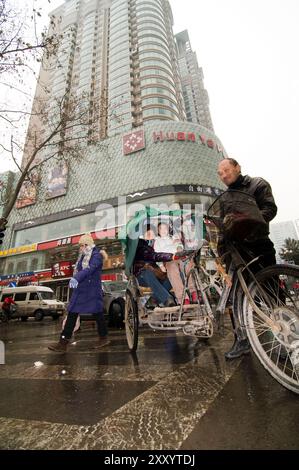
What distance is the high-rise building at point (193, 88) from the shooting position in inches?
3797

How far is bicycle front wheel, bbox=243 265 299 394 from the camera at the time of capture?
172 cm

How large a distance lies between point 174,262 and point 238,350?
152 centimetres

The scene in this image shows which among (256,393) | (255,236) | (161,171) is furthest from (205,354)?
(161,171)

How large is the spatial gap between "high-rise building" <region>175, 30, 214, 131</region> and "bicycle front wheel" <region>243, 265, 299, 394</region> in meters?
103

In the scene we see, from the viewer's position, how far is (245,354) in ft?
9.70

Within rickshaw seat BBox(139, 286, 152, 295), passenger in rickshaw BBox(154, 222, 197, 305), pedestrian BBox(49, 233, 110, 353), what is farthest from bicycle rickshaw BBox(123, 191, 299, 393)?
pedestrian BBox(49, 233, 110, 353)

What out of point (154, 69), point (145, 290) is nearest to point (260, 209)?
point (145, 290)

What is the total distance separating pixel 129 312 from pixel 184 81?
11694 cm

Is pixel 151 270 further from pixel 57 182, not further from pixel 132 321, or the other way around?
pixel 57 182

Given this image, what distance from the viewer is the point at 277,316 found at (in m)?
1.92

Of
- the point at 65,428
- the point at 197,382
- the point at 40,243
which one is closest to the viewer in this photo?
the point at 65,428

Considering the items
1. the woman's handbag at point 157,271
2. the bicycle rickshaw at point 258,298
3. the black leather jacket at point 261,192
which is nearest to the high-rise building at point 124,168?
the woman's handbag at point 157,271
